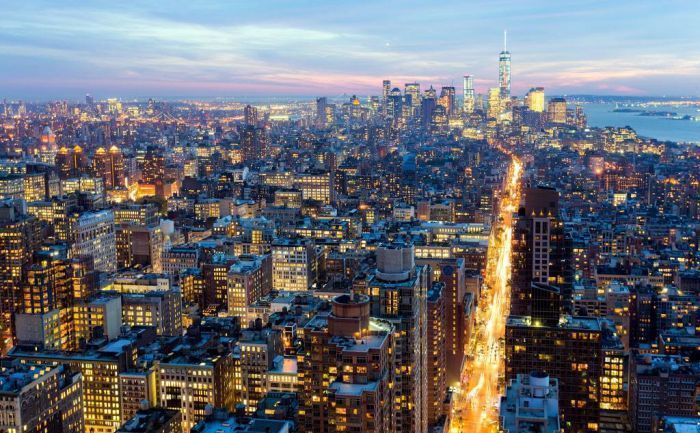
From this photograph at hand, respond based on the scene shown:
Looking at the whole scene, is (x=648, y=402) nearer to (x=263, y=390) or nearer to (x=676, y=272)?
(x=263, y=390)

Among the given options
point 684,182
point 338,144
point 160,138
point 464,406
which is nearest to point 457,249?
point 464,406

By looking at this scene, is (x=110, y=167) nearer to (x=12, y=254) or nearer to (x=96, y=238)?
(x=96, y=238)

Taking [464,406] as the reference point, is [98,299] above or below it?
above

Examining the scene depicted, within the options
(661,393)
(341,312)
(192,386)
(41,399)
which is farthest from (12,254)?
(661,393)

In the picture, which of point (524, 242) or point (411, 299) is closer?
point (411, 299)

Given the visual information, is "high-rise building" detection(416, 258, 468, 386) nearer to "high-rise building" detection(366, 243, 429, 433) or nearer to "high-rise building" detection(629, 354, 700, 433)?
"high-rise building" detection(629, 354, 700, 433)

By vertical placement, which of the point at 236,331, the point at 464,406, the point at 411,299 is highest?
the point at 411,299

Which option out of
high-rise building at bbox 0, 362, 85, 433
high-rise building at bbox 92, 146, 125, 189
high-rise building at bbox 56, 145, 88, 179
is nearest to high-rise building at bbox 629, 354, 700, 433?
high-rise building at bbox 0, 362, 85, 433
